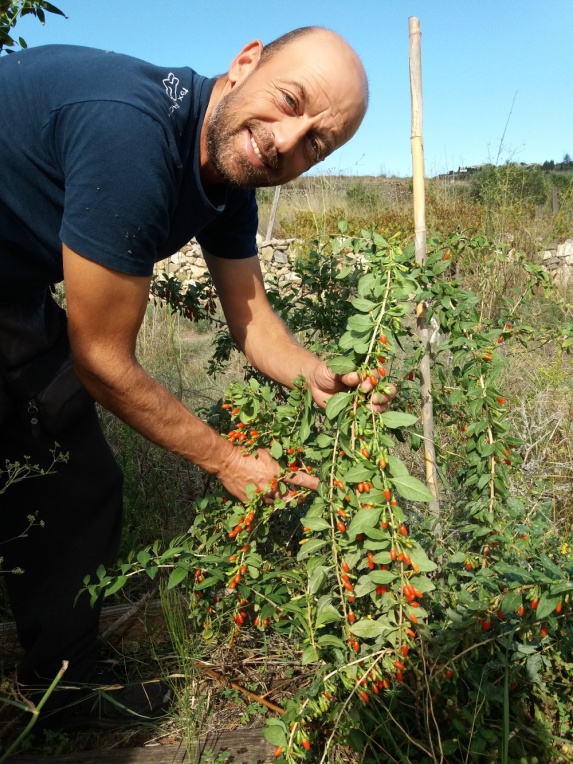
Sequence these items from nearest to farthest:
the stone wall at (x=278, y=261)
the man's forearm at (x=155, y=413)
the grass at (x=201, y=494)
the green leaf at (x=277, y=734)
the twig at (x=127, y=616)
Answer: the green leaf at (x=277, y=734)
the man's forearm at (x=155, y=413)
the grass at (x=201, y=494)
the twig at (x=127, y=616)
the stone wall at (x=278, y=261)

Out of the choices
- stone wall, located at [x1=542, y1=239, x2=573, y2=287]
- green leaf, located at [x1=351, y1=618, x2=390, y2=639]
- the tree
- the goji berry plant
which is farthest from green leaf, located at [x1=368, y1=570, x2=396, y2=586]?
stone wall, located at [x1=542, y1=239, x2=573, y2=287]

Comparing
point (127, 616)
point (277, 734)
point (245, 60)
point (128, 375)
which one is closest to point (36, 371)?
point (128, 375)

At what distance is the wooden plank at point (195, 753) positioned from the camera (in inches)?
69.1

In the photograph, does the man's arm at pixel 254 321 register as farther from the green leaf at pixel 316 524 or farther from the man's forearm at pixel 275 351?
the green leaf at pixel 316 524

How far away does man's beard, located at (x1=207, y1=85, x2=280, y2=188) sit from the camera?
170 centimetres

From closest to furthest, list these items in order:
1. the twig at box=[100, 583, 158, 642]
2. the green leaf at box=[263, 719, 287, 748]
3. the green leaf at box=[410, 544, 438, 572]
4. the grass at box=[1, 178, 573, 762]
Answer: the green leaf at box=[410, 544, 438, 572]
the green leaf at box=[263, 719, 287, 748]
the grass at box=[1, 178, 573, 762]
the twig at box=[100, 583, 158, 642]

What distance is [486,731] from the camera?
1.42 metres

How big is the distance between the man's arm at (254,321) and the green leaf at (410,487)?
781 millimetres

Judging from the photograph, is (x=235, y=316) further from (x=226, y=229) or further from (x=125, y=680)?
(x=125, y=680)

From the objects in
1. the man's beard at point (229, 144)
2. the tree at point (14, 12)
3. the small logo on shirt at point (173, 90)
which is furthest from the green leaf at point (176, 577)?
the tree at point (14, 12)

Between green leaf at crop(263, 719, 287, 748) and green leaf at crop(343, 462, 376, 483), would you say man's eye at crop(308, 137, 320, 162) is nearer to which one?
green leaf at crop(343, 462, 376, 483)

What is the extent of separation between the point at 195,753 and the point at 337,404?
3.74 ft

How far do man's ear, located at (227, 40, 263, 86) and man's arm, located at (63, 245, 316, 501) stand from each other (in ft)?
2.25

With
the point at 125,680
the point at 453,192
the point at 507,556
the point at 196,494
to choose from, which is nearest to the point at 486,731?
the point at 507,556
